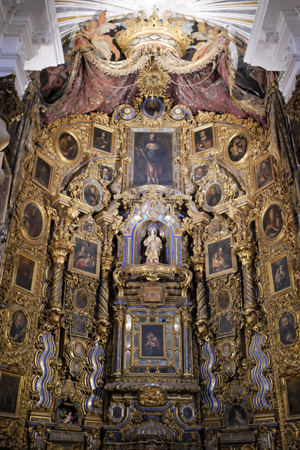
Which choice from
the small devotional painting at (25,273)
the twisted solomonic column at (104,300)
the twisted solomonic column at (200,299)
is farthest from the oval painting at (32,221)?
the twisted solomonic column at (200,299)

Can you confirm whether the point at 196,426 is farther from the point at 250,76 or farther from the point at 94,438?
the point at 250,76

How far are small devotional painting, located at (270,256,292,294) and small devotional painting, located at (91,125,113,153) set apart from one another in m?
6.39

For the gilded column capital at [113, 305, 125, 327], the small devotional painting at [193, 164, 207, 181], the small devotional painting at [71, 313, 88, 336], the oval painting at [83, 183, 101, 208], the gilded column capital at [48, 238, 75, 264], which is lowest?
Result: the small devotional painting at [71, 313, 88, 336]

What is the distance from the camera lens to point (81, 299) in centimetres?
1291

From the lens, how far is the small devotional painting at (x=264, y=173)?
43.4 feet

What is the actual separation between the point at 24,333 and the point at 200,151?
767cm

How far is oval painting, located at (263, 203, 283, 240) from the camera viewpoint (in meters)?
12.4

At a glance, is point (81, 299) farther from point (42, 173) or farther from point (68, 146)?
point (68, 146)

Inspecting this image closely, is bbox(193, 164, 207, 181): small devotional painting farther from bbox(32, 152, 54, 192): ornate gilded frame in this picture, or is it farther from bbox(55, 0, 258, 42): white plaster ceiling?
bbox(32, 152, 54, 192): ornate gilded frame

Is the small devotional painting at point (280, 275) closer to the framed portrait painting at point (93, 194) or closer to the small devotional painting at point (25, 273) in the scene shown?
the framed portrait painting at point (93, 194)

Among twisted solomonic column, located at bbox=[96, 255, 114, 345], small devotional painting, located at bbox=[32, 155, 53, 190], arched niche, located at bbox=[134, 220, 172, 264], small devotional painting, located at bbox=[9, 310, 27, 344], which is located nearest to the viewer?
small devotional painting, located at bbox=[9, 310, 27, 344]

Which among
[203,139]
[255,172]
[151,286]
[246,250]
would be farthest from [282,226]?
[203,139]

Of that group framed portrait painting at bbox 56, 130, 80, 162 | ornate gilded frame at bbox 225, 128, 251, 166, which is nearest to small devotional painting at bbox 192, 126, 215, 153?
ornate gilded frame at bbox 225, 128, 251, 166

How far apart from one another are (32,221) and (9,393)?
4.30m
